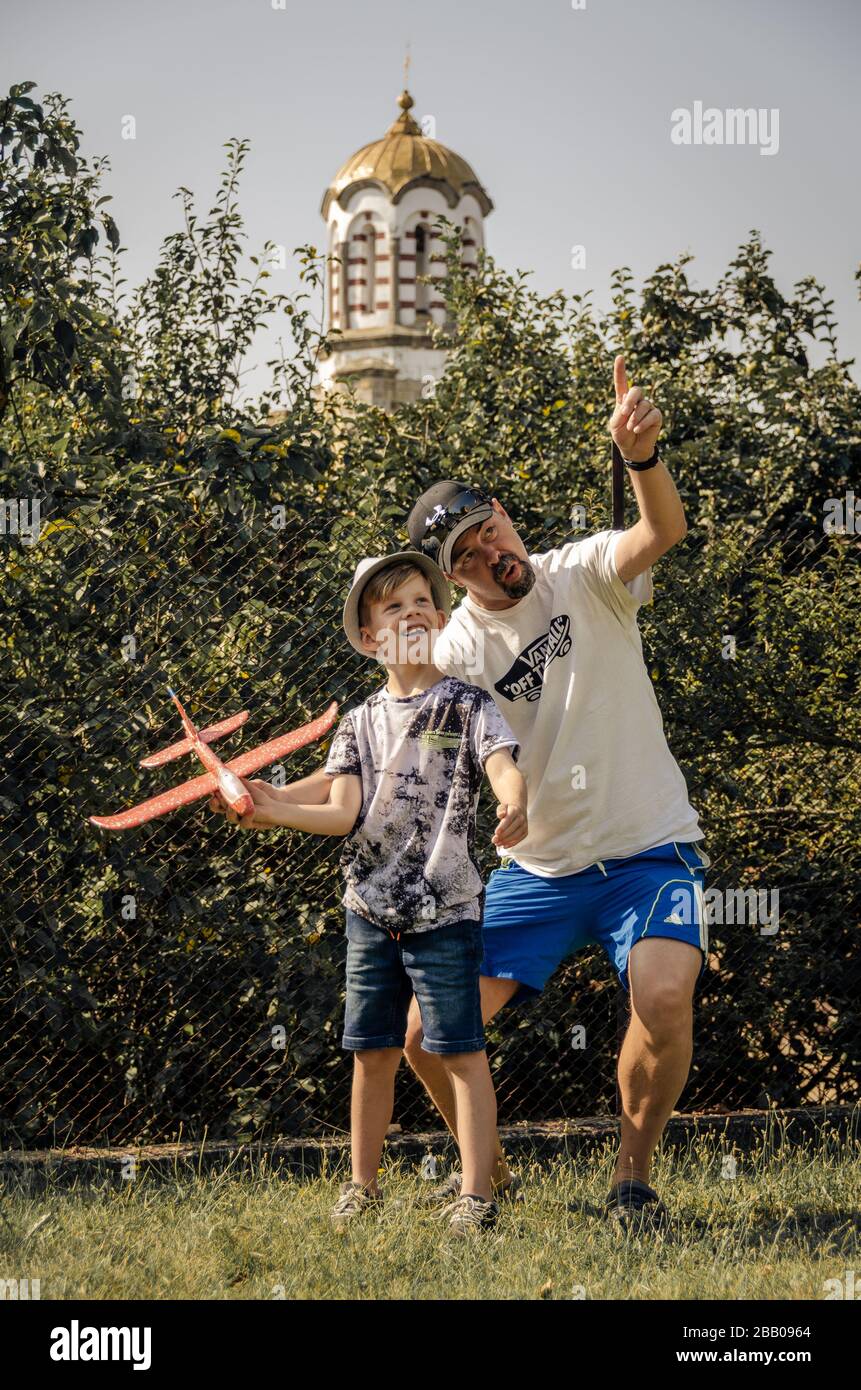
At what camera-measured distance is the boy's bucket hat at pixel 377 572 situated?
3818 mm

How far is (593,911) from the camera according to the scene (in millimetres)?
3752

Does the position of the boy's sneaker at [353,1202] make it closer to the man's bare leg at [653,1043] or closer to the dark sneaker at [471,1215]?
the dark sneaker at [471,1215]

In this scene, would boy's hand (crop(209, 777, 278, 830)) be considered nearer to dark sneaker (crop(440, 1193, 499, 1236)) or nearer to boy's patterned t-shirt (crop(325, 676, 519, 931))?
boy's patterned t-shirt (crop(325, 676, 519, 931))

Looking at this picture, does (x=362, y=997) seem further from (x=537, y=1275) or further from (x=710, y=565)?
(x=710, y=565)

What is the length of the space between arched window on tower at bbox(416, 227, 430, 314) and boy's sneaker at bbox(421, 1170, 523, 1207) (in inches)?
1333

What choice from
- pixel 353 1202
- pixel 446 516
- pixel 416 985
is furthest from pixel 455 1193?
pixel 446 516

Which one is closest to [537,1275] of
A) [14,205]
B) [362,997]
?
[362,997]

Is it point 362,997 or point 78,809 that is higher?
point 78,809

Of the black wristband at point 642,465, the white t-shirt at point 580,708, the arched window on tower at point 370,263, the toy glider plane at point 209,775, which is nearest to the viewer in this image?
the toy glider plane at point 209,775

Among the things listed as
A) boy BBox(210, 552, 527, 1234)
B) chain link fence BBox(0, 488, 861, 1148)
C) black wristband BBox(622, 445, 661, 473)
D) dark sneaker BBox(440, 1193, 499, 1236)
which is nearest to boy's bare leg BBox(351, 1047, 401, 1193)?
boy BBox(210, 552, 527, 1234)

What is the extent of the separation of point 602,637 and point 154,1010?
2160 millimetres

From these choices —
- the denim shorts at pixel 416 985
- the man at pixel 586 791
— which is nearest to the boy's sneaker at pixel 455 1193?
the man at pixel 586 791

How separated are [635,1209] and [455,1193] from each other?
0.54 meters

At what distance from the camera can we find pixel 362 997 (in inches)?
146
